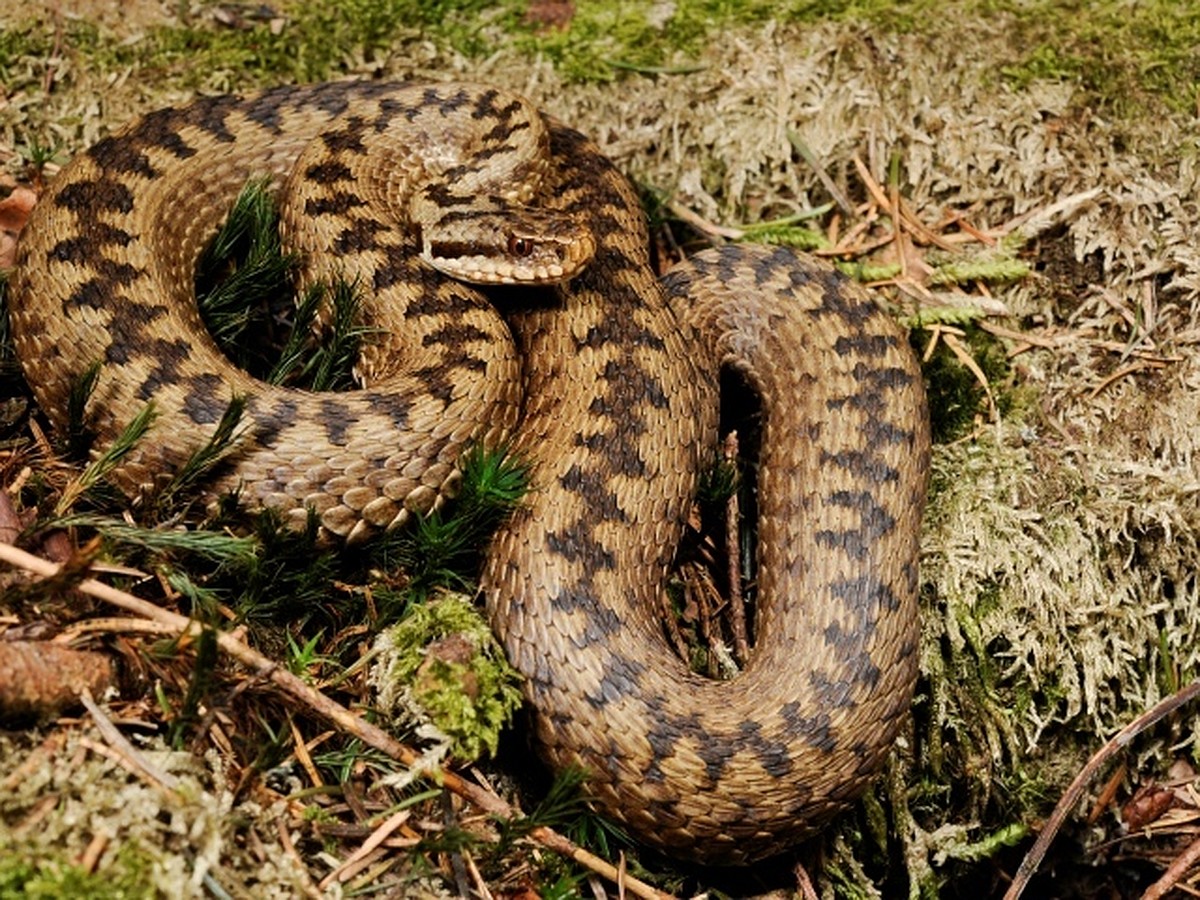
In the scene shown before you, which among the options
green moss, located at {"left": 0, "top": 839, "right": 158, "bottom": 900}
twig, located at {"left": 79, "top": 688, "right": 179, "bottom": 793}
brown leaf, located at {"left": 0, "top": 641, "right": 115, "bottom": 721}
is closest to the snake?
brown leaf, located at {"left": 0, "top": 641, "right": 115, "bottom": 721}

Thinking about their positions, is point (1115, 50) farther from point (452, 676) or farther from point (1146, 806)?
point (452, 676)

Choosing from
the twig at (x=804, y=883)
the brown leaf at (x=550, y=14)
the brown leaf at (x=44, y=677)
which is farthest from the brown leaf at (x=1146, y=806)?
the brown leaf at (x=550, y=14)

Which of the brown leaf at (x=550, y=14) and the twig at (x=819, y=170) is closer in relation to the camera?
the twig at (x=819, y=170)

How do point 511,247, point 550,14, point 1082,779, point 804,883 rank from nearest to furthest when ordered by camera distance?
point 804,883
point 1082,779
point 511,247
point 550,14

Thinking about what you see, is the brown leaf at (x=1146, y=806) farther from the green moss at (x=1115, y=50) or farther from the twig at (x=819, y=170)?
the green moss at (x=1115, y=50)

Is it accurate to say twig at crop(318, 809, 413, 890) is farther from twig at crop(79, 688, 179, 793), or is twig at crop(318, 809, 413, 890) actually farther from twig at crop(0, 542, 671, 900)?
twig at crop(79, 688, 179, 793)

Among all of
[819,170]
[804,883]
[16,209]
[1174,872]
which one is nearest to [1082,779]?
[1174,872]
